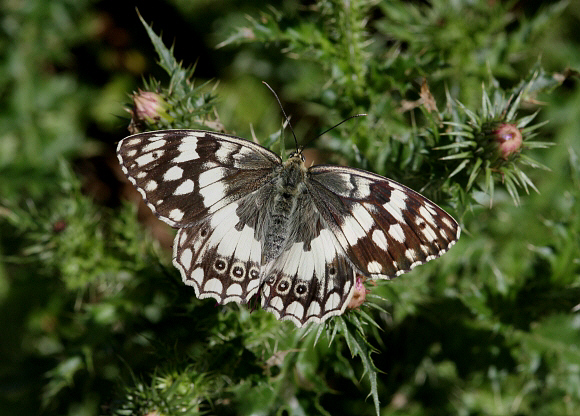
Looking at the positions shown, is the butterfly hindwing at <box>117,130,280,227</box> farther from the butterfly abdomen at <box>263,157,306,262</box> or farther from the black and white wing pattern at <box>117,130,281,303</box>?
the butterfly abdomen at <box>263,157,306,262</box>

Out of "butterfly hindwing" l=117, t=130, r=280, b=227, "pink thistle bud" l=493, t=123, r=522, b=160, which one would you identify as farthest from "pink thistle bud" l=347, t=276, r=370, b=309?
"pink thistle bud" l=493, t=123, r=522, b=160

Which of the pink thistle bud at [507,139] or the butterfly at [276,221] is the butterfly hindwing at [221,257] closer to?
the butterfly at [276,221]

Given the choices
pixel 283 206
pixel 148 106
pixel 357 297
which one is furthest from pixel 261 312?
pixel 148 106

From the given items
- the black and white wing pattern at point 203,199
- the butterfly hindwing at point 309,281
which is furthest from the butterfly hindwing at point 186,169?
the butterfly hindwing at point 309,281

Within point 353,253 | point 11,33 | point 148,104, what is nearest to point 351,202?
point 353,253

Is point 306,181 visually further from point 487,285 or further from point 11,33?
point 11,33

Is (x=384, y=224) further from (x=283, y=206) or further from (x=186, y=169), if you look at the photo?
(x=186, y=169)
